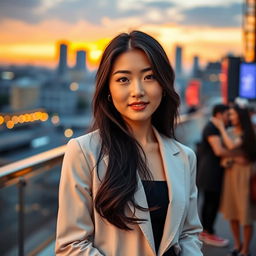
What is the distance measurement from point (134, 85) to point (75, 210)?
1.29 ft

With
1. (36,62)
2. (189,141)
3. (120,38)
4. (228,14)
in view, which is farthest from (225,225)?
(36,62)

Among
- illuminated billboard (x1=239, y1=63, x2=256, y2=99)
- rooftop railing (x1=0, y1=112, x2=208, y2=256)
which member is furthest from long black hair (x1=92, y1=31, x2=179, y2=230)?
illuminated billboard (x1=239, y1=63, x2=256, y2=99)

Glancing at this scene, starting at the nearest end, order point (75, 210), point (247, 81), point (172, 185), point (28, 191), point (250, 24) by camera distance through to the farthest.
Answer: point (75, 210) < point (172, 185) < point (28, 191) < point (247, 81) < point (250, 24)

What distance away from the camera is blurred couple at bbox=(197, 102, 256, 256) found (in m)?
3.59

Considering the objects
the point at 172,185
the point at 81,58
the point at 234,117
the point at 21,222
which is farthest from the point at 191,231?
the point at 81,58

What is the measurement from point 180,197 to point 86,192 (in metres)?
0.29

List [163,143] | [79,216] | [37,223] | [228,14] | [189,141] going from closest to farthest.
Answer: [79,216], [163,143], [37,223], [189,141], [228,14]

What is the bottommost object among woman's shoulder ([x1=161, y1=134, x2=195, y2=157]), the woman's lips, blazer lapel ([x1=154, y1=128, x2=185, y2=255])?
blazer lapel ([x1=154, y1=128, x2=185, y2=255])

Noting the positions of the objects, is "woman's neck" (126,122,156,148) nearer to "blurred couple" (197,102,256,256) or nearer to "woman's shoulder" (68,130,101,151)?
"woman's shoulder" (68,130,101,151)

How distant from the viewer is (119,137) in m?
1.36

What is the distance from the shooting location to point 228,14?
749 inches

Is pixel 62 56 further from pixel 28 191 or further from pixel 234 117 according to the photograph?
pixel 28 191

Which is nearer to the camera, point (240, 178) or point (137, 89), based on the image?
point (137, 89)

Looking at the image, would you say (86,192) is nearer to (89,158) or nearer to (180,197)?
(89,158)
